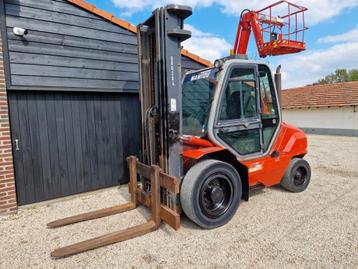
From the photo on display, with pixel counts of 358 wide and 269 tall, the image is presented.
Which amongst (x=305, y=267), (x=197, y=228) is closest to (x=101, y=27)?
(x=197, y=228)

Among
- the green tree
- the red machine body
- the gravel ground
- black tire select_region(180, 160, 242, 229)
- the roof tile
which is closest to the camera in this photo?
the gravel ground

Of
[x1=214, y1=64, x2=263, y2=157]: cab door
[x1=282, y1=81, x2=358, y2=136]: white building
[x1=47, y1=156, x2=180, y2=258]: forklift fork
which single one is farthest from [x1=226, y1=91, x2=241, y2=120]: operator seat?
[x1=282, y1=81, x2=358, y2=136]: white building

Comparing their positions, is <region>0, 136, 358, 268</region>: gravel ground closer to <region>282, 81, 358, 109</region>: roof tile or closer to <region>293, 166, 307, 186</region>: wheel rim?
<region>293, 166, 307, 186</region>: wheel rim

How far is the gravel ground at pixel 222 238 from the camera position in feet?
8.58

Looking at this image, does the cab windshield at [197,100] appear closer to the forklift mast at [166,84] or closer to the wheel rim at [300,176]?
the forklift mast at [166,84]

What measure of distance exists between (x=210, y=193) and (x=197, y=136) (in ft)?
2.83

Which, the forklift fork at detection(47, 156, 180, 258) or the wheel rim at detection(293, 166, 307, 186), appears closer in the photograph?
the forklift fork at detection(47, 156, 180, 258)

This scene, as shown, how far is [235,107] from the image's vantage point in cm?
363

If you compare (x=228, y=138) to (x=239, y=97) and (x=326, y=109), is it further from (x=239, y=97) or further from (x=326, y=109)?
(x=326, y=109)

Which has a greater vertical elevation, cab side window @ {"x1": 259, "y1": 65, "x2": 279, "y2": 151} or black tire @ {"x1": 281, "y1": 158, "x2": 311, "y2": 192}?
cab side window @ {"x1": 259, "y1": 65, "x2": 279, "y2": 151}

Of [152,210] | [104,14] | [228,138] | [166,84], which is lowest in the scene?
[152,210]

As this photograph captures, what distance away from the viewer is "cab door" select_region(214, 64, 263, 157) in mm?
3477

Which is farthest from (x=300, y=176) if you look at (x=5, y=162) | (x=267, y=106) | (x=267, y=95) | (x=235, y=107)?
(x=5, y=162)

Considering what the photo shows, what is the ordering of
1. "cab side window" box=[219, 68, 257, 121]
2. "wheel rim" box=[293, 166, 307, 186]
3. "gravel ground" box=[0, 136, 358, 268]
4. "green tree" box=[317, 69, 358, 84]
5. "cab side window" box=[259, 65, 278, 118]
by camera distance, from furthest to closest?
"green tree" box=[317, 69, 358, 84] → "wheel rim" box=[293, 166, 307, 186] → "cab side window" box=[259, 65, 278, 118] → "cab side window" box=[219, 68, 257, 121] → "gravel ground" box=[0, 136, 358, 268]
